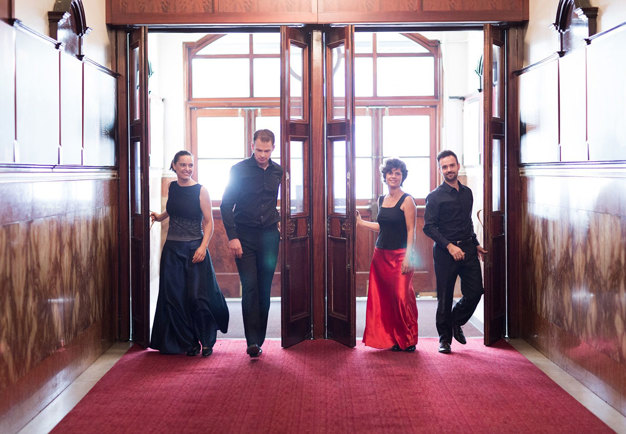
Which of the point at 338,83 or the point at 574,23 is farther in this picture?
the point at 338,83

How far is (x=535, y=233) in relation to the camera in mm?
5484

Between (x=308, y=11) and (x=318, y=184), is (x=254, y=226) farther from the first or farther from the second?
(x=308, y=11)

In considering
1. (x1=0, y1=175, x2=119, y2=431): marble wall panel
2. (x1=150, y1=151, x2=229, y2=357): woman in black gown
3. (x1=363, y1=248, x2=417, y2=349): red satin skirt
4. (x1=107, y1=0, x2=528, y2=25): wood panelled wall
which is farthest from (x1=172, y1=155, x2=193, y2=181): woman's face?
(x1=363, y1=248, x2=417, y2=349): red satin skirt

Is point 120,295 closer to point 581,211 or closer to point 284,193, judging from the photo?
point 284,193

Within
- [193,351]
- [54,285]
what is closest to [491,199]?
[193,351]

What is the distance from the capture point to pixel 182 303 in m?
5.41

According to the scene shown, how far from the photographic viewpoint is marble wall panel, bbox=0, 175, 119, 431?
3727 millimetres

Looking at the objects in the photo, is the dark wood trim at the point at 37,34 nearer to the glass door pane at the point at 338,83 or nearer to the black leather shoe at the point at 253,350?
the glass door pane at the point at 338,83

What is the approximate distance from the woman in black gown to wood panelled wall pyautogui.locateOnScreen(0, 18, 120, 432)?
0.49m

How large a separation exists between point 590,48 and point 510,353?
224 cm

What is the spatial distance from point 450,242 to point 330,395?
1.61 metres

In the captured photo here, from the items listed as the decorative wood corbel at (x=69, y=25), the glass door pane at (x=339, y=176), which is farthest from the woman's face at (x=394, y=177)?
the decorative wood corbel at (x=69, y=25)

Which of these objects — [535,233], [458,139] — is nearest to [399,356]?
[535,233]

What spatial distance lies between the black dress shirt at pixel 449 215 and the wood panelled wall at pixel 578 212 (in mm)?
542
